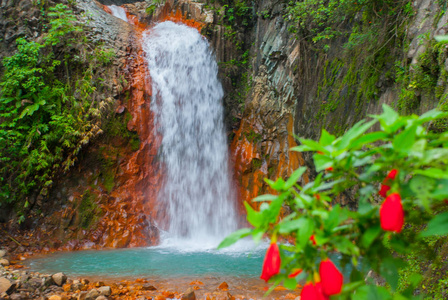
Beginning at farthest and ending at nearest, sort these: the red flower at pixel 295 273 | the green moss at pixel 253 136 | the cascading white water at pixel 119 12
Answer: the cascading white water at pixel 119 12, the green moss at pixel 253 136, the red flower at pixel 295 273

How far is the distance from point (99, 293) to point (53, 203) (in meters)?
4.46

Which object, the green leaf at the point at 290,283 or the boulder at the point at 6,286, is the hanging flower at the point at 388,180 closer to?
the green leaf at the point at 290,283

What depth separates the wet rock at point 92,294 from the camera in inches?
146

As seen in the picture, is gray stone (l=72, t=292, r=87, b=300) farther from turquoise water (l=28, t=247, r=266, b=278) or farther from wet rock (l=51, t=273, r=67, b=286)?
turquoise water (l=28, t=247, r=266, b=278)

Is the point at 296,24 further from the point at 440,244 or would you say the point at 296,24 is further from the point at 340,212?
the point at 340,212

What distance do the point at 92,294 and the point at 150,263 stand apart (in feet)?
6.42

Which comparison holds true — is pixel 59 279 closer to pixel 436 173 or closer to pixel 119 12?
pixel 436 173

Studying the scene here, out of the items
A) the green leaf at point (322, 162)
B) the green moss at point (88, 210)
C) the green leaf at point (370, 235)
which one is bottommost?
the green moss at point (88, 210)

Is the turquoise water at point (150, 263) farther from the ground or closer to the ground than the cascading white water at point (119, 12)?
closer to the ground

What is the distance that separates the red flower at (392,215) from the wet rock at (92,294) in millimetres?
4023

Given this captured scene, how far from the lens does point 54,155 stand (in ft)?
24.5

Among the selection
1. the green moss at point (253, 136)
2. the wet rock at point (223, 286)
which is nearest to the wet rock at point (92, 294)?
the wet rock at point (223, 286)

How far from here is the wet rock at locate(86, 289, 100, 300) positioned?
3.71m

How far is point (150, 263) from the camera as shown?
5664 mm
